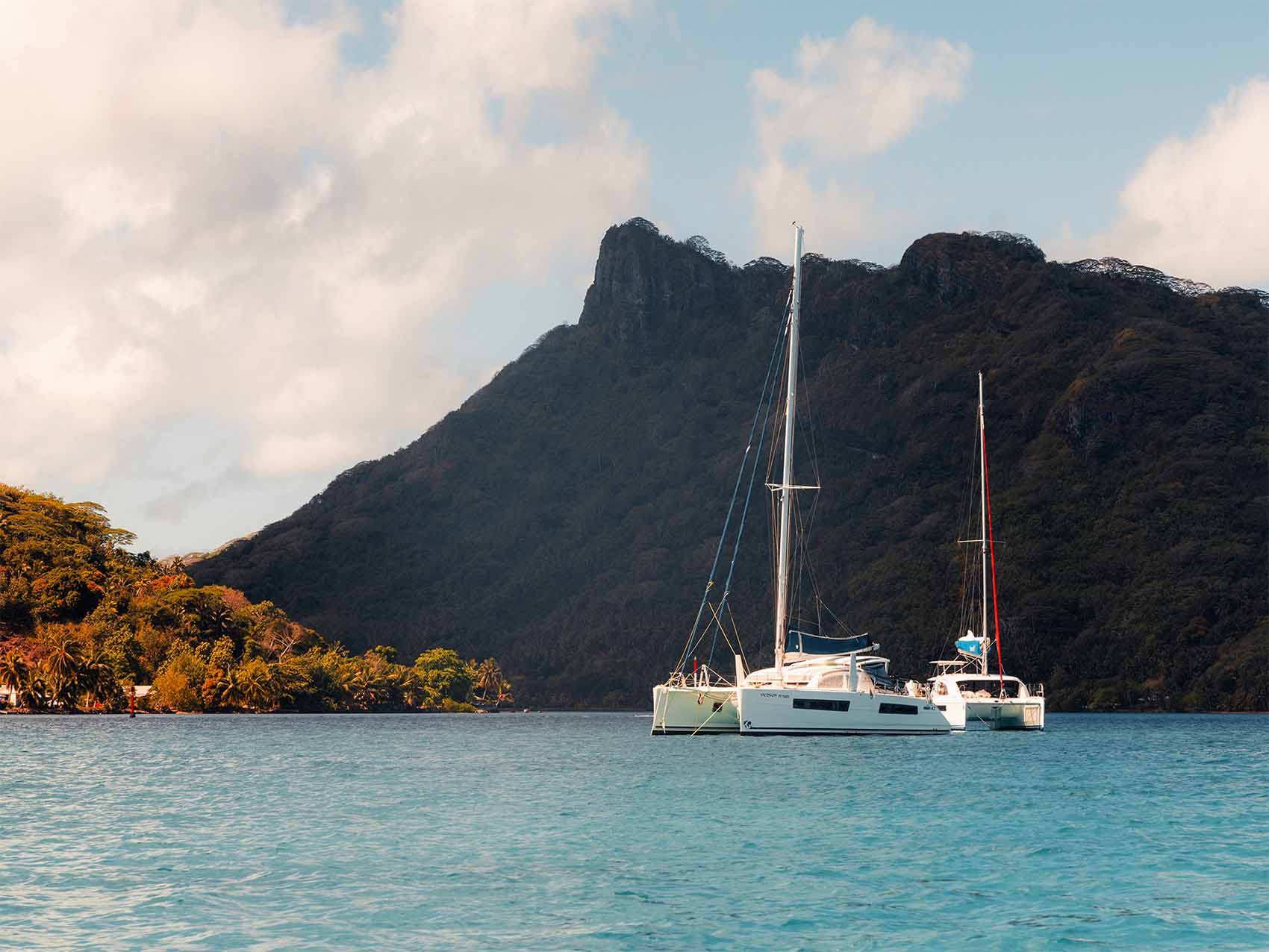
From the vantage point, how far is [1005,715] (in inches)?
3310

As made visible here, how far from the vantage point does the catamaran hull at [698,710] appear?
66750 mm

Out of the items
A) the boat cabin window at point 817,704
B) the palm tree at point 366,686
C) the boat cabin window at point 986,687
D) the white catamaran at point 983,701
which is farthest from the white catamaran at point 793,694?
the palm tree at point 366,686

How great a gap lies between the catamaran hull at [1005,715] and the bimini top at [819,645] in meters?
16.7

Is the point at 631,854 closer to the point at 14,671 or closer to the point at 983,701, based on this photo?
the point at 983,701

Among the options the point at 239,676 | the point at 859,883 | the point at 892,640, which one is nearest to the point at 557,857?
the point at 859,883

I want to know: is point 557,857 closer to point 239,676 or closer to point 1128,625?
point 239,676

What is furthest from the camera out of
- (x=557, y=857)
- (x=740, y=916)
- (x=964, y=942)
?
(x=557, y=857)

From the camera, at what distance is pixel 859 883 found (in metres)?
22.6

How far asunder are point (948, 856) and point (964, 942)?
868cm

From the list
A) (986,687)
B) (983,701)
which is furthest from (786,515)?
(986,687)

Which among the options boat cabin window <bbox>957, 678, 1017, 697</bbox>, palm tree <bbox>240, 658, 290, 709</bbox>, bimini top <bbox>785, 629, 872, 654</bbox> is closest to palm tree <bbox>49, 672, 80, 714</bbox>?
palm tree <bbox>240, 658, 290, 709</bbox>

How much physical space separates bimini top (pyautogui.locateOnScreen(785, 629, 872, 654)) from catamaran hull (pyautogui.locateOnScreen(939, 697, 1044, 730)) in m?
16.7

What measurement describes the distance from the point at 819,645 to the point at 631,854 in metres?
42.9

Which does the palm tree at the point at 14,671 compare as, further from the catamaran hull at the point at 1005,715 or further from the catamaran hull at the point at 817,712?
the catamaran hull at the point at 1005,715
